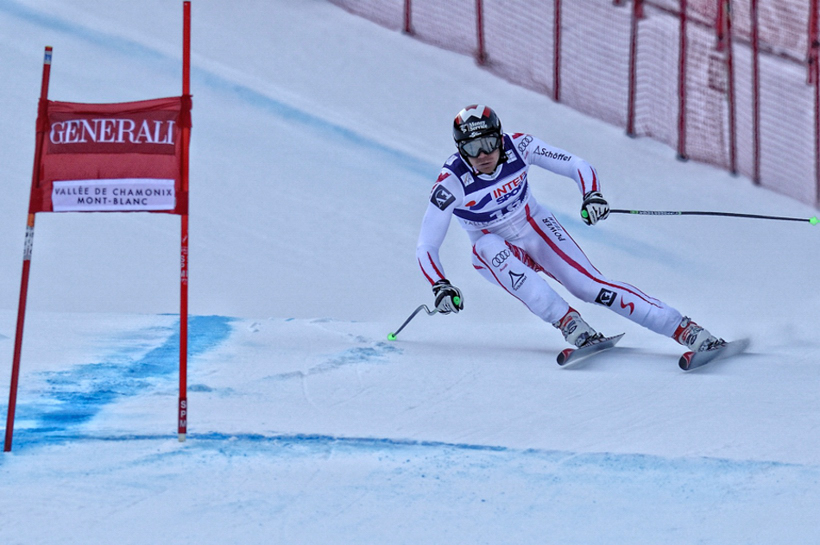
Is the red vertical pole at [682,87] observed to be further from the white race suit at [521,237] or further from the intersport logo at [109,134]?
the intersport logo at [109,134]

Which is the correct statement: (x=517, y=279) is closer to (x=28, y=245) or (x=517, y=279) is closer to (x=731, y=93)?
(x=28, y=245)

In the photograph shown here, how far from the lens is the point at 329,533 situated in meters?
3.12

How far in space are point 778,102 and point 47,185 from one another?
7.71m

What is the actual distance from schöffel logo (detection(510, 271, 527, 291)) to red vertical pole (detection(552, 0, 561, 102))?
5.88 m

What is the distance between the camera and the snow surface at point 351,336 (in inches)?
131

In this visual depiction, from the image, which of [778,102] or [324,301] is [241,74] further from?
[778,102]

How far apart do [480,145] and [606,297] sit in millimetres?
1024

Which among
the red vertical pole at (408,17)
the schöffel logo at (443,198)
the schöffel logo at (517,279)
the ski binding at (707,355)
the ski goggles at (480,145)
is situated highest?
the red vertical pole at (408,17)

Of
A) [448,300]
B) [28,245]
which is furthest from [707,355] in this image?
[28,245]

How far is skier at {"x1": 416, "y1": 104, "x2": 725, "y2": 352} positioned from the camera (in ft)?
16.9

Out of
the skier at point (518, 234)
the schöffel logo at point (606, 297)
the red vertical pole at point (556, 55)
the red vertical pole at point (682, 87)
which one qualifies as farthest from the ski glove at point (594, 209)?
the red vertical pole at point (556, 55)

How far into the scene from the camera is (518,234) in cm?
556

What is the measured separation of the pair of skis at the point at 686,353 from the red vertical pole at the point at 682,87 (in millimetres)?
4870

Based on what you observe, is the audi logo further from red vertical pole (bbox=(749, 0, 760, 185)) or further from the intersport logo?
red vertical pole (bbox=(749, 0, 760, 185))
